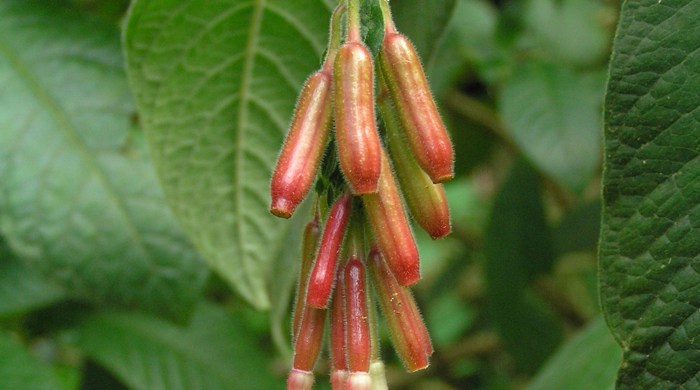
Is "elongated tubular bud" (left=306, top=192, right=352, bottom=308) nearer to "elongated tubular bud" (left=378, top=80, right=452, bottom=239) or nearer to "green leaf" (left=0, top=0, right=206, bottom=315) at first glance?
"elongated tubular bud" (left=378, top=80, right=452, bottom=239)

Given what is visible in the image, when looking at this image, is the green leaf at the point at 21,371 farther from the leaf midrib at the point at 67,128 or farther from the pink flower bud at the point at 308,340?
the pink flower bud at the point at 308,340

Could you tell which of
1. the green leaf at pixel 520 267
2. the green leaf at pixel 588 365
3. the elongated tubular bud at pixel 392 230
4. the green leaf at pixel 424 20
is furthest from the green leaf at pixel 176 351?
the elongated tubular bud at pixel 392 230

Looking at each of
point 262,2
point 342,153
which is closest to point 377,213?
point 342,153

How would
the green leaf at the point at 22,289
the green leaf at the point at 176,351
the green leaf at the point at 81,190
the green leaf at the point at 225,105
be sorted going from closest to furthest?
1. the green leaf at the point at 225,105
2. the green leaf at the point at 81,190
3. the green leaf at the point at 22,289
4. the green leaf at the point at 176,351

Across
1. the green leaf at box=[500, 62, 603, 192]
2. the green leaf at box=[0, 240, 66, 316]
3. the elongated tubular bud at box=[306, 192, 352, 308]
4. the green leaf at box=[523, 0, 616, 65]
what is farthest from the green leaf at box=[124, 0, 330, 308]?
the green leaf at box=[523, 0, 616, 65]

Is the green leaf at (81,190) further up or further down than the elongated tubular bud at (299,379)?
further down

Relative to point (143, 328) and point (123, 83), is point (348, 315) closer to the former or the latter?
point (123, 83)

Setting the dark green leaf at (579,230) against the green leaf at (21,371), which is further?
the dark green leaf at (579,230)
